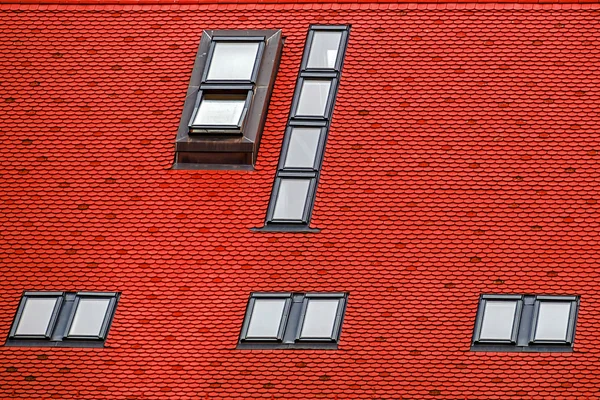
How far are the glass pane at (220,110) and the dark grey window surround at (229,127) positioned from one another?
0.10 metres

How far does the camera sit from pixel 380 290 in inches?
1421

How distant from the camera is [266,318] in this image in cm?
3572

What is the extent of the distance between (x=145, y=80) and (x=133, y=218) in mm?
3887

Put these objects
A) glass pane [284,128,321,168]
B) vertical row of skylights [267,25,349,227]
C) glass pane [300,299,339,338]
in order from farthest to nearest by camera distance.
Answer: glass pane [284,128,321,168] < vertical row of skylights [267,25,349,227] < glass pane [300,299,339,338]

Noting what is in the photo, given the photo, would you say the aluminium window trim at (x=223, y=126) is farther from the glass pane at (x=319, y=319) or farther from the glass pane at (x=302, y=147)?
the glass pane at (x=319, y=319)

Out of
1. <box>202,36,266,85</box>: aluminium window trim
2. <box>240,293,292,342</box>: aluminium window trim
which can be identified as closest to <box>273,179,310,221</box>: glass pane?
<box>240,293,292,342</box>: aluminium window trim

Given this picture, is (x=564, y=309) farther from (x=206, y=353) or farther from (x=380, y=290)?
(x=206, y=353)

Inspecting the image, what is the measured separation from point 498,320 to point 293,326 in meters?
3.49

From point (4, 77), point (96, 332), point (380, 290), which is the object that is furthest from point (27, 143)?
point (380, 290)

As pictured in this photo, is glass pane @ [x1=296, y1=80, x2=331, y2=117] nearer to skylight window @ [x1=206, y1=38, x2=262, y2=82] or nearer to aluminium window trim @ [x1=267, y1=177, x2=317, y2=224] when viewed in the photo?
skylight window @ [x1=206, y1=38, x2=262, y2=82]

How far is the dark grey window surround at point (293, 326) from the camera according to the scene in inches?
1388

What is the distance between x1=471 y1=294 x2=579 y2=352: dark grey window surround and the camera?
34.7 m

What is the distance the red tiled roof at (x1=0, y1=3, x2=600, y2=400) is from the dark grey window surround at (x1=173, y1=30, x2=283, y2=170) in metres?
0.29

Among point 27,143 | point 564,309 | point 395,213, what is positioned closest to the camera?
point 564,309
